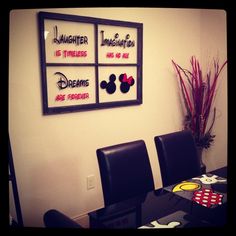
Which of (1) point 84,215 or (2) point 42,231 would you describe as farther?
(1) point 84,215

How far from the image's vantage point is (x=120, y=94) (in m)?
2.33

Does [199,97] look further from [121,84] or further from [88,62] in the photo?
[88,62]

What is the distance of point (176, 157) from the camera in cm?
174

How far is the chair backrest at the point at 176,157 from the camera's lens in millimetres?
1698

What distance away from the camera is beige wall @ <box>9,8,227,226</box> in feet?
6.01

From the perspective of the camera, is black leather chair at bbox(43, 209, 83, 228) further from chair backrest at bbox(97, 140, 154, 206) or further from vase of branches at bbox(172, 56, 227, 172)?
vase of branches at bbox(172, 56, 227, 172)

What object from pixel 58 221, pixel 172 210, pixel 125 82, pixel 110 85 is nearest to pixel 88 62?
pixel 110 85

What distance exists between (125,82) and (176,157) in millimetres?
859

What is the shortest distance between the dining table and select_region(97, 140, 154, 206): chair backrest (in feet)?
0.60

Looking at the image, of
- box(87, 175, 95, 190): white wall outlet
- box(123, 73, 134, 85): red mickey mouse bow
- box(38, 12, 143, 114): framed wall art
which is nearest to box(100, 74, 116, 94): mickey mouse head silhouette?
box(38, 12, 143, 114): framed wall art

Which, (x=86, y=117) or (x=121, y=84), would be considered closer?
(x=86, y=117)

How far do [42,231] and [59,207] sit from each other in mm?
1309
